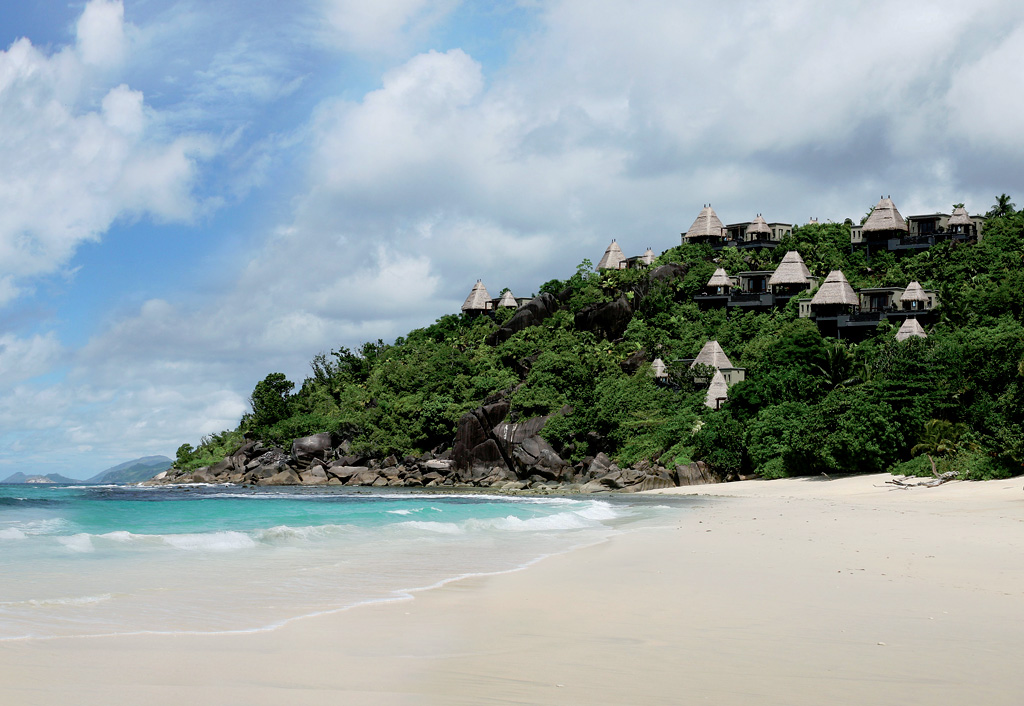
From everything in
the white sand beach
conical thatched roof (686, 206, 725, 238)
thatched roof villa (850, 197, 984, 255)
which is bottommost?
the white sand beach

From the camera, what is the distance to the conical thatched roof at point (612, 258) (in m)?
82.9

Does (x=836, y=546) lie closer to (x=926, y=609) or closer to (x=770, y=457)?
(x=926, y=609)

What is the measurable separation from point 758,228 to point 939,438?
46493 mm

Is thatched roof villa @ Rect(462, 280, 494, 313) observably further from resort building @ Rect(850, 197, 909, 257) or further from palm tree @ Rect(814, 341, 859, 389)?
palm tree @ Rect(814, 341, 859, 389)

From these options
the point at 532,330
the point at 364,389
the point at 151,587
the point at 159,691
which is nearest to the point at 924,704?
the point at 159,691

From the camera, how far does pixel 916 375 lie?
36.1m

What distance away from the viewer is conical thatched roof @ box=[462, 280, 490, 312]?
275ft

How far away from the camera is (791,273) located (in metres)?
65.6

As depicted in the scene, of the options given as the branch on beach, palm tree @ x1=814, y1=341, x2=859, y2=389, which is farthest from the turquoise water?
palm tree @ x1=814, y1=341, x2=859, y2=389

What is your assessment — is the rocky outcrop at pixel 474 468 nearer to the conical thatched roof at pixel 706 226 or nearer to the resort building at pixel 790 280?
the resort building at pixel 790 280

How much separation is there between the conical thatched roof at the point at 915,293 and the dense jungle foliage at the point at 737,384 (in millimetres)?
1324

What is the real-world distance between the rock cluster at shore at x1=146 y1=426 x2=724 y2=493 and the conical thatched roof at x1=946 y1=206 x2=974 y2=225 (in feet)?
129

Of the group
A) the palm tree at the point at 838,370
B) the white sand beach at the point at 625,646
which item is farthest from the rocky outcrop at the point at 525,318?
the white sand beach at the point at 625,646

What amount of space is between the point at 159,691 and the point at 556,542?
41.2 feet
